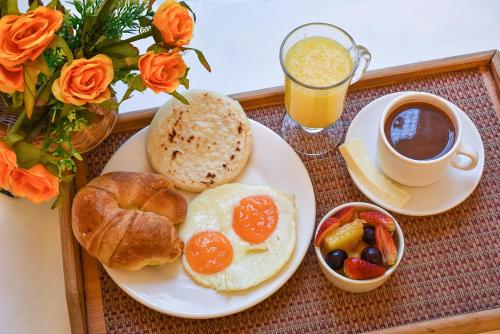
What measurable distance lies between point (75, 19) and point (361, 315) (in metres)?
0.89

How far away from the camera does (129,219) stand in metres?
1.34

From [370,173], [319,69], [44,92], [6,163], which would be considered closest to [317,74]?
[319,69]

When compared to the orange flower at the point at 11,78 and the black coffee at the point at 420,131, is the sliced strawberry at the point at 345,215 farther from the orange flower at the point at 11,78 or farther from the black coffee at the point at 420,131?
the orange flower at the point at 11,78

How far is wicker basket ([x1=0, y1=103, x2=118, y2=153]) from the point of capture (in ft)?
4.47

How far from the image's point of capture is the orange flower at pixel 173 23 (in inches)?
44.9

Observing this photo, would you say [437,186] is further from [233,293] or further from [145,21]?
[145,21]

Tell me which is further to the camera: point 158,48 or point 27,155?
point 158,48

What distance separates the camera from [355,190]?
150 centimetres

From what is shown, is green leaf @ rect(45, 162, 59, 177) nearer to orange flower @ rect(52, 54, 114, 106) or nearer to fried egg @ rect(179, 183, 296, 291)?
orange flower @ rect(52, 54, 114, 106)

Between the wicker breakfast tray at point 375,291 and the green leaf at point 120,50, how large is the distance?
1.30 feet

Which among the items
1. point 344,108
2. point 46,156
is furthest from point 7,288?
point 344,108

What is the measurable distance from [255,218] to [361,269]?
27cm

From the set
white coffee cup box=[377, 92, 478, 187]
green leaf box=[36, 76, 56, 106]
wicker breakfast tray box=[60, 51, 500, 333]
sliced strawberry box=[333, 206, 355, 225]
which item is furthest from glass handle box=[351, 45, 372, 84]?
green leaf box=[36, 76, 56, 106]

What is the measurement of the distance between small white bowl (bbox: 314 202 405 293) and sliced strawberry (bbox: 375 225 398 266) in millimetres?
15
